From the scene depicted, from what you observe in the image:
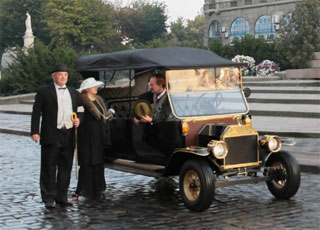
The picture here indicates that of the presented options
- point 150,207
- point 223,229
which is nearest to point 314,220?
point 223,229

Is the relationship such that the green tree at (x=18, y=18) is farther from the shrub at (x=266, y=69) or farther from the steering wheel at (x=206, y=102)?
the steering wheel at (x=206, y=102)

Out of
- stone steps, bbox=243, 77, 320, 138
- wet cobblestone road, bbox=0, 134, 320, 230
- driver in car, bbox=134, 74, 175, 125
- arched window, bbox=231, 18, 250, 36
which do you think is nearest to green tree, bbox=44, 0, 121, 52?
arched window, bbox=231, 18, 250, 36

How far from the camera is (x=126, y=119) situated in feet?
30.8

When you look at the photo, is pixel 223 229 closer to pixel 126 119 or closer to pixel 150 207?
pixel 150 207

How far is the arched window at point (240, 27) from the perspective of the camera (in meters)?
68.1

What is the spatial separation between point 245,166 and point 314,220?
1298 millimetres

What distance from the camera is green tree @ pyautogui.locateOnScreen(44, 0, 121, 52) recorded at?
7088cm

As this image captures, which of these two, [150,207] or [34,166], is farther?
[34,166]

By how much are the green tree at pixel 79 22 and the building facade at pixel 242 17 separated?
1110cm

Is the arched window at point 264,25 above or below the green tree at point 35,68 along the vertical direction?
above

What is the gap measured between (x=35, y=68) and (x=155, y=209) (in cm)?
2857

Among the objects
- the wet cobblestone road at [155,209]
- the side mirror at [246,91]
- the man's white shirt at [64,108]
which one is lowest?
the wet cobblestone road at [155,209]

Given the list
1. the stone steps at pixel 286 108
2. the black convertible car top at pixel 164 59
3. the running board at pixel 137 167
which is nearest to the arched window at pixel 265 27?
the stone steps at pixel 286 108

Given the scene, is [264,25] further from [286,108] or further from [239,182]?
[239,182]
